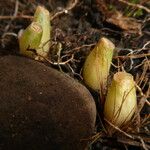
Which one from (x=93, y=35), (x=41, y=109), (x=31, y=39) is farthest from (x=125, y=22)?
(x=41, y=109)

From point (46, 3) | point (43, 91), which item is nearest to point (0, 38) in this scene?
point (46, 3)

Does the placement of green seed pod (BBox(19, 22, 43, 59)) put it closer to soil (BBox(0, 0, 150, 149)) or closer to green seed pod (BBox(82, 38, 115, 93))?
soil (BBox(0, 0, 150, 149))

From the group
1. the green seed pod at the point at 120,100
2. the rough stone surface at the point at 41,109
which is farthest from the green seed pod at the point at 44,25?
the green seed pod at the point at 120,100

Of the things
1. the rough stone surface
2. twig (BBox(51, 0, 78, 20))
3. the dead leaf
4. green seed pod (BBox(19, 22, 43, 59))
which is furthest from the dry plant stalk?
the dead leaf

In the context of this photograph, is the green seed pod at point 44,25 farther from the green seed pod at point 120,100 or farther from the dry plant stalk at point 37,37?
the green seed pod at point 120,100

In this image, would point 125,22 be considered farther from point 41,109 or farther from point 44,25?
point 41,109
